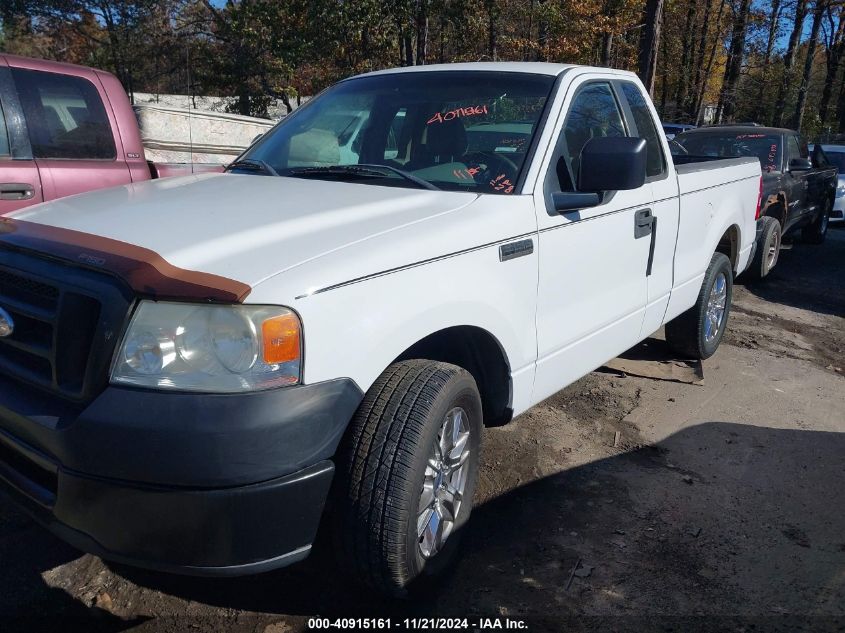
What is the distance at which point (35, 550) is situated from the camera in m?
2.93

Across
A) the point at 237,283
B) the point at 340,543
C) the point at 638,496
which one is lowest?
the point at 638,496

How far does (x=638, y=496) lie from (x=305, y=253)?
7.25 ft

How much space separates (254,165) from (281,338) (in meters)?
1.76

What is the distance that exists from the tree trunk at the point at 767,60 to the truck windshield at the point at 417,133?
28.7m

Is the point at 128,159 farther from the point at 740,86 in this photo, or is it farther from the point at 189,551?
the point at 740,86

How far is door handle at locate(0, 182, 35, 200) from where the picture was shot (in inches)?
174

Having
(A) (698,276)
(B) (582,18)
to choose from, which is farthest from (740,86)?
(A) (698,276)

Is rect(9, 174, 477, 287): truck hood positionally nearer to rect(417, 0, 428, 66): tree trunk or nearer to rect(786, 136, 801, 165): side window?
rect(786, 136, 801, 165): side window

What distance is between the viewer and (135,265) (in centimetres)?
212

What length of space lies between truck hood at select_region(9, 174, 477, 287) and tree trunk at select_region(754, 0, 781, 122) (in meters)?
29.7

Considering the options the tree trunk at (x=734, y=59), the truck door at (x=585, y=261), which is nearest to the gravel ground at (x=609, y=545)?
the truck door at (x=585, y=261)

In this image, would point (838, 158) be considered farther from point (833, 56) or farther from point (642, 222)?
point (833, 56)

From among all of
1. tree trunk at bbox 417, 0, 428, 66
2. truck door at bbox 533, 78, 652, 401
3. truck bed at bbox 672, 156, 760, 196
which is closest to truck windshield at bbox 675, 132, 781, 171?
truck bed at bbox 672, 156, 760, 196

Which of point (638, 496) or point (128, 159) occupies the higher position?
point (128, 159)
